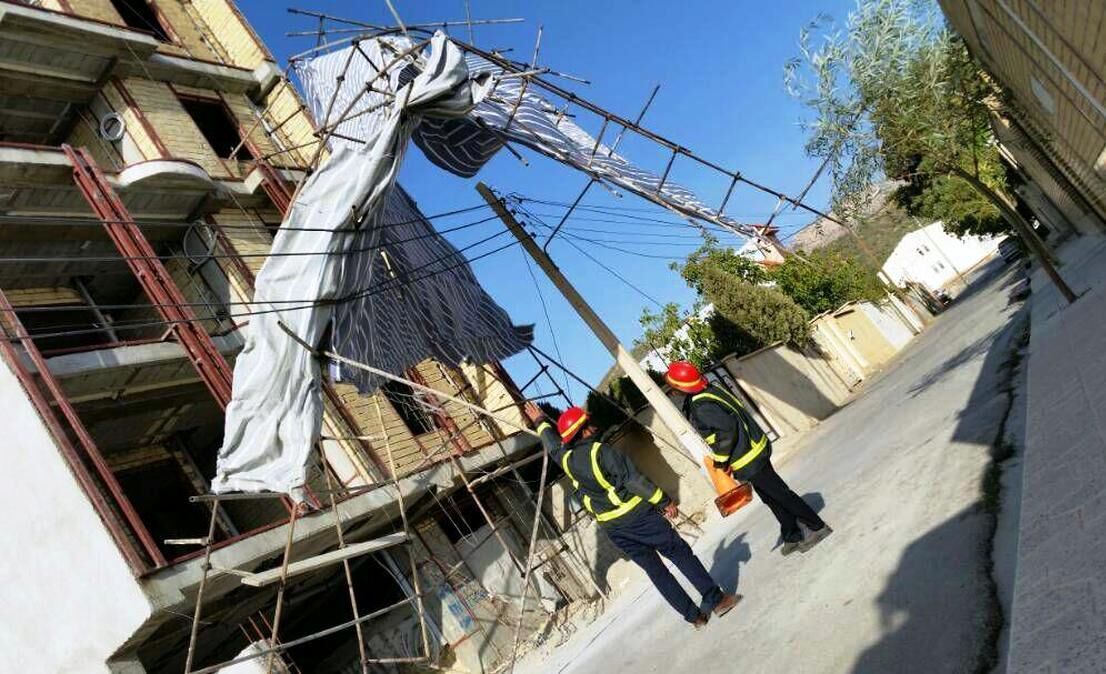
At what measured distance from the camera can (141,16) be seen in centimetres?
1647

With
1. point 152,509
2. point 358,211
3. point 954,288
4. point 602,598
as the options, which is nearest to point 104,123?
point 152,509

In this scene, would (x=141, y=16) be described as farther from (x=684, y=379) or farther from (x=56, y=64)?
(x=684, y=379)

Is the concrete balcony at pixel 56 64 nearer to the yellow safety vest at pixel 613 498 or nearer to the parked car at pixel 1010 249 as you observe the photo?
the yellow safety vest at pixel 613 498

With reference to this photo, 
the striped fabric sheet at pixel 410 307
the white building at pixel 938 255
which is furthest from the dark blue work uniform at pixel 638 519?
the white building at pixel 938 255

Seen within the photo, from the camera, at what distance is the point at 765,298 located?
728 inches

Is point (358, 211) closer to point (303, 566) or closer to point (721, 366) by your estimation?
point (303, 566)

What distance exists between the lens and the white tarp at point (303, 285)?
8.71 metres

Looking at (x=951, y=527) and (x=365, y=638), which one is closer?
(x=951, y=527)

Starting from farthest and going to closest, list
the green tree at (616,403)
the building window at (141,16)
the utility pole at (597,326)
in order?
the building window at (141,16), the green tree at (616,403), the utility pole at (597,326)

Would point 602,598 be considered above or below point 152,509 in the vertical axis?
below

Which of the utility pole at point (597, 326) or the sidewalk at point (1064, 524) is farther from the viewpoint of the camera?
the utility pole at point (597, 326)

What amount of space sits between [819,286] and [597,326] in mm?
19145

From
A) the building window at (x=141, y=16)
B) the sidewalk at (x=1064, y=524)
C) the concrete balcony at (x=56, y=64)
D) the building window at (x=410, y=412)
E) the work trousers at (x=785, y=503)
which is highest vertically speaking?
the building window at (x=141, y=16)

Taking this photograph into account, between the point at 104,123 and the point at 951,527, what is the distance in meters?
14.8
